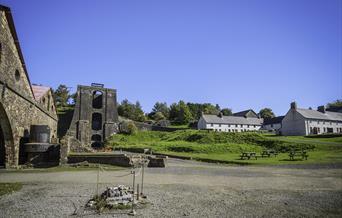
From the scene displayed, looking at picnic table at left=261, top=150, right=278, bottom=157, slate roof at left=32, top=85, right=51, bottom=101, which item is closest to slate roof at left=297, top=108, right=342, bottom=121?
picnic table at left=261, top=150, right=278, bottom=157

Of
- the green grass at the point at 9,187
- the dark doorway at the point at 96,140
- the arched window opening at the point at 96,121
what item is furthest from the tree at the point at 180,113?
the green grass at the point at 9,187

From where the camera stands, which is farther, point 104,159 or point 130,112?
point 130,112

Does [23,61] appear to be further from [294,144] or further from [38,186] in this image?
[294,144]

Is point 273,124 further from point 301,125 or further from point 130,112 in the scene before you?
point 130,112

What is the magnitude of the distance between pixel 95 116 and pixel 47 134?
1333 inches

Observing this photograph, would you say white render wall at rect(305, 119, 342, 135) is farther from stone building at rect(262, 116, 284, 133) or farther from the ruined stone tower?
the ruined stone tower

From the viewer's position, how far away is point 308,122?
51.1m

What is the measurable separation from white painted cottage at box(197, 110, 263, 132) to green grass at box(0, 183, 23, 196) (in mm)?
57197

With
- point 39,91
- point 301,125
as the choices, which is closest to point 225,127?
point 301,125

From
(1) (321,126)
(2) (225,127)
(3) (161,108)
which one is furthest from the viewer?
(3) (161,108)

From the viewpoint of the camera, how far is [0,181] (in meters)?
11.1

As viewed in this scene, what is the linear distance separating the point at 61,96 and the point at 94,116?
27698 millimetres

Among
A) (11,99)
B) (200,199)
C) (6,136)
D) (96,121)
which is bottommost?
(200,199)

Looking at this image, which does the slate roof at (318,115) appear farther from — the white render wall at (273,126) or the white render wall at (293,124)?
the white render wall at (273,126)
